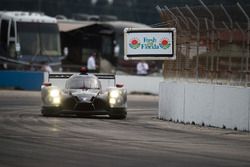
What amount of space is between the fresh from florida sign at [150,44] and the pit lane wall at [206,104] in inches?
31.9

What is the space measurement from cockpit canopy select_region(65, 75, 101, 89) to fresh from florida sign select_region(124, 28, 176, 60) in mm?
1204

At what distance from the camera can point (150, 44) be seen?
22984mm

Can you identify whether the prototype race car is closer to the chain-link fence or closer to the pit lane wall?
the pit lane wall

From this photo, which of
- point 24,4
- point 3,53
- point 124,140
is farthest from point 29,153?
point 24,4

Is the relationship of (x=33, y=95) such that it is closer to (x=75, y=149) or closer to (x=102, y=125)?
(x=102, y=125)

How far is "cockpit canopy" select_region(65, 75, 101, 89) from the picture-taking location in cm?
2242

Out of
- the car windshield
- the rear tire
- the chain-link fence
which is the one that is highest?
the chain-link fence

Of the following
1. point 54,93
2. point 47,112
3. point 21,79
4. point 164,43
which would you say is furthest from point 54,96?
point 21,79

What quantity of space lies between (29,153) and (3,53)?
32061 millimetres

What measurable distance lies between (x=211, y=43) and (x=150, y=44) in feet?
10.6

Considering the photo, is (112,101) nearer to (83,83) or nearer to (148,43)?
(83,83)

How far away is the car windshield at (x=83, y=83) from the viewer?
73.5 feet

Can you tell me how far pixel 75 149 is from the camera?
1311 cm

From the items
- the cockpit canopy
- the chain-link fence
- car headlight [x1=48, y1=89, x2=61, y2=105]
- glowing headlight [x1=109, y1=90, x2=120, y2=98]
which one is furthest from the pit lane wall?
car headlight [x1=48, y1=89, x2=61, y2=105]
